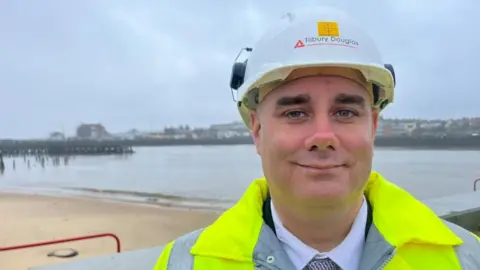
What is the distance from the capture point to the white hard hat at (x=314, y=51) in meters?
1.52

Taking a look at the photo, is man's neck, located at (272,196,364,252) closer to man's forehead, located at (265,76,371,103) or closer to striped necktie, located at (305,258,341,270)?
striped necktie, located at (305,258,341,270)

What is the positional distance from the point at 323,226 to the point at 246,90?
54 centimetres

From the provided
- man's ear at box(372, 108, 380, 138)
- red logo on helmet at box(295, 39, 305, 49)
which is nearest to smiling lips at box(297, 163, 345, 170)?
man's ear at box(372, 108, 380, 138)

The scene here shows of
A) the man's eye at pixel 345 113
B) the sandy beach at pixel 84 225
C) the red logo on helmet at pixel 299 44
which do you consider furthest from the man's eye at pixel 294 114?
the sandy beach at pixel 84 225

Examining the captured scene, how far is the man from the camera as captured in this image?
146 cm

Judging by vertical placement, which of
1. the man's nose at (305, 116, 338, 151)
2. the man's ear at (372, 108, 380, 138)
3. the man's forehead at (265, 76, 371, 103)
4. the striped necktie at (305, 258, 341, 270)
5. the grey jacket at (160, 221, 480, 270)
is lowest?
the striped necktie at (305, 258, 341, 270)

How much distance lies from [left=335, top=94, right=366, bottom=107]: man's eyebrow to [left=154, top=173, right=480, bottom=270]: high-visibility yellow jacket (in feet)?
1.25

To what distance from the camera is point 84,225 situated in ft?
60.4

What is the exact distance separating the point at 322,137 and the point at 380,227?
1.33 ft

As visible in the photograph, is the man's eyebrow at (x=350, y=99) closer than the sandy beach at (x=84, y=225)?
Yes

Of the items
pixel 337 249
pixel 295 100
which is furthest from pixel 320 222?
pixel 295 100

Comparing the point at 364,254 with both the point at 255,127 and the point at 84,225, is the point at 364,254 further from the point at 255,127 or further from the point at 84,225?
the point at 84,225

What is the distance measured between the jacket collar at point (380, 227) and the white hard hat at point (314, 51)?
356mm

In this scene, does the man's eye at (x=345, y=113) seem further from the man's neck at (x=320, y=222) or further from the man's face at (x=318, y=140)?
the man's neck at (x=320, y=222)
